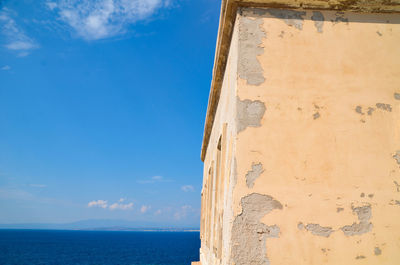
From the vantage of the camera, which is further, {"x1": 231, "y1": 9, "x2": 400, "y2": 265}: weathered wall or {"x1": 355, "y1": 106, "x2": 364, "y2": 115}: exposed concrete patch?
{"x1": 355, "y1": 106, "x2": 364, "y2": 115}: exposed concrete patch

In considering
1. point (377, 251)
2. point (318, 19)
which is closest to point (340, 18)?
point (318, 19)

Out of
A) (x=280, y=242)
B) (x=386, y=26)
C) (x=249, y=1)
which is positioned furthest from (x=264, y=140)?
(x=386, y=26)

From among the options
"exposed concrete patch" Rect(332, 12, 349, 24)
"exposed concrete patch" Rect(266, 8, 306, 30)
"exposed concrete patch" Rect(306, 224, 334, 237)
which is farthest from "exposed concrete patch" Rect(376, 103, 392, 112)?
"exposed concrete patch" Rect(306, 224, 334, 237)

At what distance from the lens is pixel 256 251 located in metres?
2.66

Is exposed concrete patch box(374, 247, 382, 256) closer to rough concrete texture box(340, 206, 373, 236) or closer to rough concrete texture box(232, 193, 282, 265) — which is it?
rough concrete texture box(340, 206, 373, 236)

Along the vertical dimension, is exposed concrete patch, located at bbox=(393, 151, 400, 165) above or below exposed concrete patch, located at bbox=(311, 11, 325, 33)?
below

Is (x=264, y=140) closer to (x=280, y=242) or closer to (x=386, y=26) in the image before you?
(x=280, y=242)

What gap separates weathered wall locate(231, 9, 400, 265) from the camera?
272cm

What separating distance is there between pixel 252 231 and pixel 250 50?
66.1 inches

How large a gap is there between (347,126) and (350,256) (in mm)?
1150

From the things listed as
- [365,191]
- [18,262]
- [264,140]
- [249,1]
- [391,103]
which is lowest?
[18,262]

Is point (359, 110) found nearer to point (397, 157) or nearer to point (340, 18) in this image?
point (397, 157)

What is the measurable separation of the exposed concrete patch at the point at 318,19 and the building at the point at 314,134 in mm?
11

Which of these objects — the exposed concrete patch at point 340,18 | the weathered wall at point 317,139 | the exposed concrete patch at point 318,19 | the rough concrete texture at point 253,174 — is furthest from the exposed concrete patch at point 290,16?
the rough concrete texture at point 253,174
